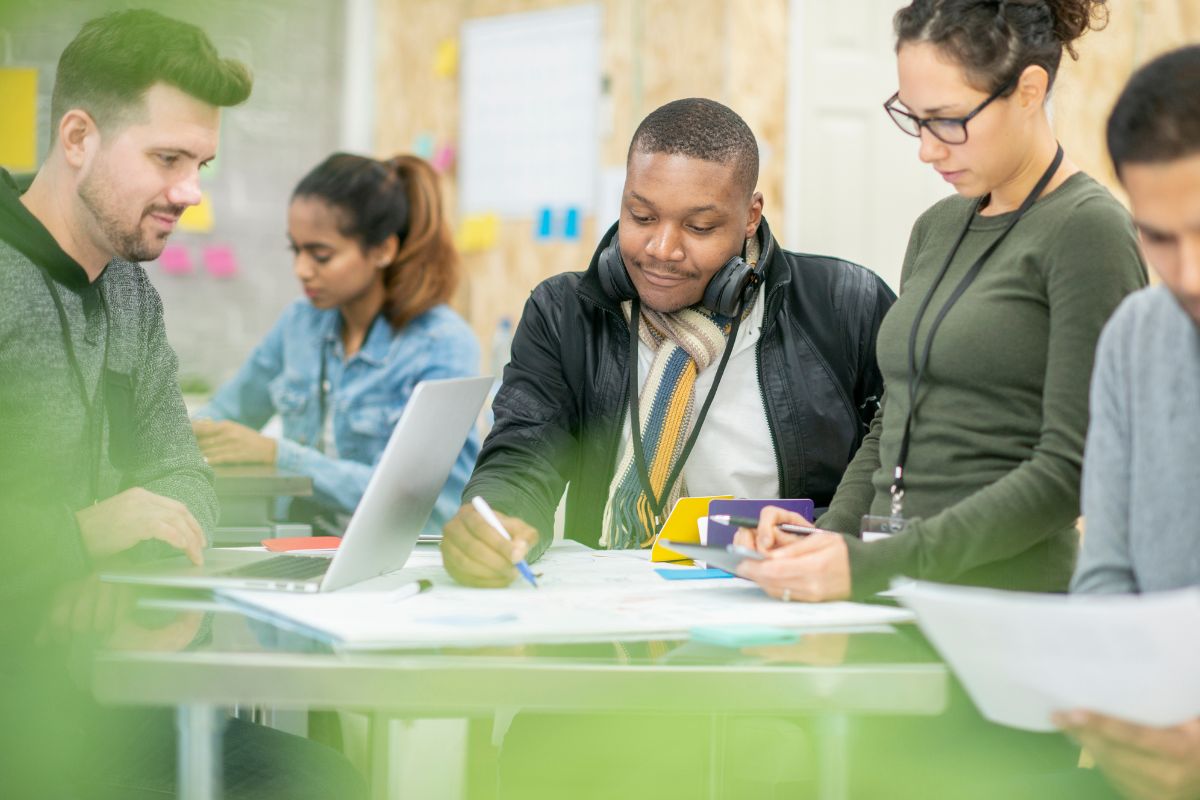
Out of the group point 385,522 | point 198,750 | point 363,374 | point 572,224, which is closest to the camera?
point 198,750

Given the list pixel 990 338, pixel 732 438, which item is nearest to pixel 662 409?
pixel 732 438

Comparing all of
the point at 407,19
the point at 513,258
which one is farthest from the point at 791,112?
the point at 407,19

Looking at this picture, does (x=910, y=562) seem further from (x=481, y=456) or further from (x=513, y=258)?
(x=513, y=258)

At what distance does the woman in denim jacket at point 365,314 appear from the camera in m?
2.95

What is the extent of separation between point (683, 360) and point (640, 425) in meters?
0.12

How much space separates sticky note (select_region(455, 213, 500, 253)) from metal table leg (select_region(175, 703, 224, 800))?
4603mm

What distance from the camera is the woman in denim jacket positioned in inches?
116

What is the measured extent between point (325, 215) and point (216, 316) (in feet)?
8.31

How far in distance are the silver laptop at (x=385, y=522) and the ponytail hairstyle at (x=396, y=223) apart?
1584 millimetres

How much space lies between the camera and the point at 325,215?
9.88ft

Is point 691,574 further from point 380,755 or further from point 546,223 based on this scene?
point 546,223

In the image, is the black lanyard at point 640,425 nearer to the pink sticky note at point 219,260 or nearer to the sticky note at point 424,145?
the pink sticky note at point 219,260

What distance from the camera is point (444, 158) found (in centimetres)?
573

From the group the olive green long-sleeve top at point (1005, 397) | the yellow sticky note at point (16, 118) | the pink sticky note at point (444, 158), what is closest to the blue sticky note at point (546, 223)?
the pink sticky note at point (444, 158)
